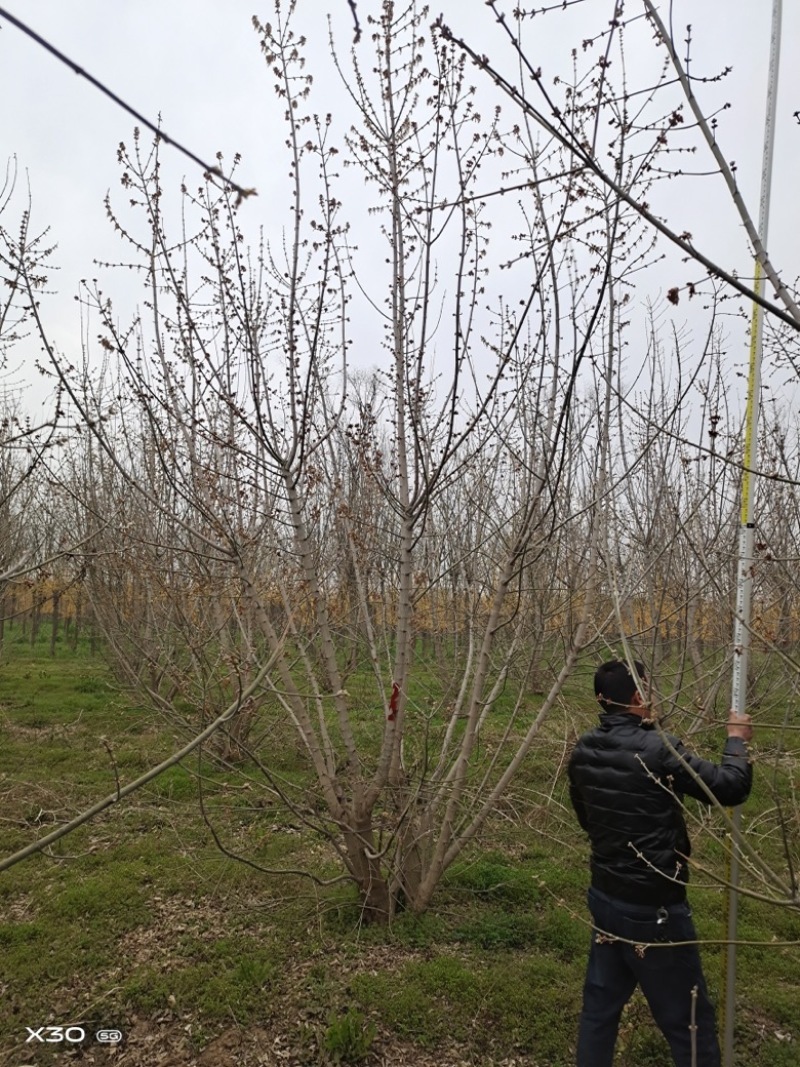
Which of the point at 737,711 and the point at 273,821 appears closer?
the point at 737,711

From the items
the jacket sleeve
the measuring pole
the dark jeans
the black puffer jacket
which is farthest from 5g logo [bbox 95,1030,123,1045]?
the jacket sleeve

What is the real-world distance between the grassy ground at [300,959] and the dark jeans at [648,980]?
187 mm

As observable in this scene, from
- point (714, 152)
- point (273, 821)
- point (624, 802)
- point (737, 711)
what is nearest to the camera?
point (714, 152)

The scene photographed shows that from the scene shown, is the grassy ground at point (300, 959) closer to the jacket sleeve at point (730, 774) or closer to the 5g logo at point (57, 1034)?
the 5g logo at point (57, 1034)

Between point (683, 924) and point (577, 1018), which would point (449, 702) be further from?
point (683, 924)

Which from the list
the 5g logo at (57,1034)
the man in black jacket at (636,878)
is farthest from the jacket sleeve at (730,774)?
the 5g logo at (57,1034)

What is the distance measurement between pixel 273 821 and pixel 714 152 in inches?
231

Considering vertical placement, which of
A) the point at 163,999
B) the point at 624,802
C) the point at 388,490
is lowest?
the point at 163,999

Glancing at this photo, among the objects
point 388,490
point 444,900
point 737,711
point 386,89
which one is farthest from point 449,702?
point 386,89

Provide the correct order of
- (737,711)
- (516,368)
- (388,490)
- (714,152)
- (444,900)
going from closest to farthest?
(714,152), (737,711), (388,490), (516,368), (444,900)

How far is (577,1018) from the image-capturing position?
3338mm

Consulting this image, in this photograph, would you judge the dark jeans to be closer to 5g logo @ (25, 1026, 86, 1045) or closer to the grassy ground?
the grassy ground

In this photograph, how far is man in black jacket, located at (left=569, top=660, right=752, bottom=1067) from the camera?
2447 mm

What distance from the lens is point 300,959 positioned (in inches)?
150
